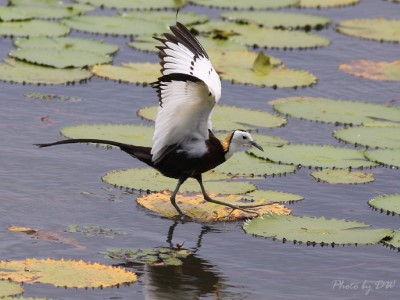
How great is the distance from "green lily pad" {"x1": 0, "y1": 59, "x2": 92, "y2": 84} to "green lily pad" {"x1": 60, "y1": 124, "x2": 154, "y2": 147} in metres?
1.75

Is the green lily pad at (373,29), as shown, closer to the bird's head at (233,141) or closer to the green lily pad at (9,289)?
the bird's head at (233,141)

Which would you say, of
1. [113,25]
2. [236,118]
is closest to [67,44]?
[113,25]

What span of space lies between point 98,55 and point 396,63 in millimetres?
3914

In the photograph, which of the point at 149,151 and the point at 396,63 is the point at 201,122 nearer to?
the point at 149,151

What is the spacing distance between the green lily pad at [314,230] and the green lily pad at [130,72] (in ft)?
14.4

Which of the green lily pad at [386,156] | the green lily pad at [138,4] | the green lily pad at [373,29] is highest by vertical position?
the green lily pad at [373,29]

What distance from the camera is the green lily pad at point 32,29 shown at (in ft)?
53.4

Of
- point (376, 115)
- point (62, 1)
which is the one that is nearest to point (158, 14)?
point (62, 1)

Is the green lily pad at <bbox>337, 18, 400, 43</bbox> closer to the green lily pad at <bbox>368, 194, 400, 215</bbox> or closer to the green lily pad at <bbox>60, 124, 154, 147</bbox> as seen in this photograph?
the green lily pad at <bbox>60, 124, 154, 147</bbox>

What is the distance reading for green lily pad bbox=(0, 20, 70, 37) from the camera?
53.4 feet

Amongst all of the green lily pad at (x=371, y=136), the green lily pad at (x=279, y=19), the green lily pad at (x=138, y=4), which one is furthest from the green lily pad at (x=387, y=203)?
the green lily pad at (x=138, y=4)

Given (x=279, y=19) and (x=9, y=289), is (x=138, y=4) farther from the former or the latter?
(x=9, y=289)

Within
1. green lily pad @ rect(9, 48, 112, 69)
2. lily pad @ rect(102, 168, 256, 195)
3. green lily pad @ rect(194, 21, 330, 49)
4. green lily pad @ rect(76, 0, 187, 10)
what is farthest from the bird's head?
green lily pad @ rect(76, 0, 187, 10)

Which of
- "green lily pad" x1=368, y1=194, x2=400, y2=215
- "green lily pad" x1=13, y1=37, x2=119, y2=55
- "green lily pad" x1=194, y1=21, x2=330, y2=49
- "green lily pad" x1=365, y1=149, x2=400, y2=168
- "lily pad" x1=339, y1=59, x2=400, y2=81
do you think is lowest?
"green lily pad" x1=368, y1=194, x2=400, y2=215
